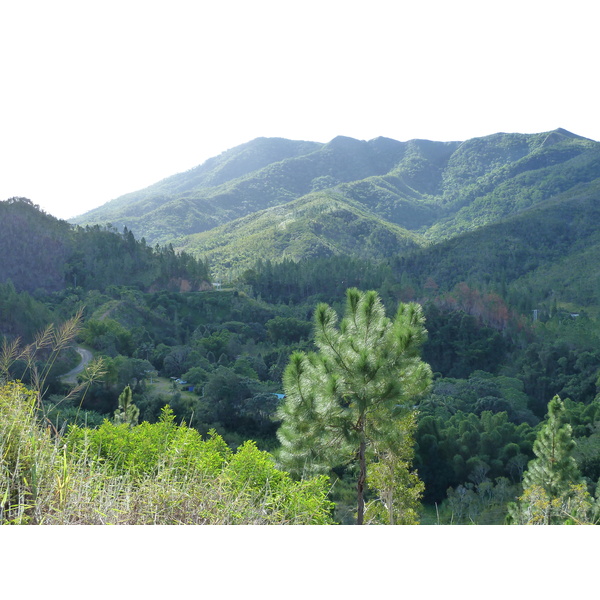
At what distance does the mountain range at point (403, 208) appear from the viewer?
40.6 metres

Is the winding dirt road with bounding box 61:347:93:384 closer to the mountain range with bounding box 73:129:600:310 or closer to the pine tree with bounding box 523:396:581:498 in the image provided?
the pine tree with bounding box 523:396:581:498

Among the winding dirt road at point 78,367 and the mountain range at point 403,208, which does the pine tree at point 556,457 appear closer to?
the winding dirt road at point 78,367

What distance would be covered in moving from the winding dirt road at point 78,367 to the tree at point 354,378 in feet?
43.0

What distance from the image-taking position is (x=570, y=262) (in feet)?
122

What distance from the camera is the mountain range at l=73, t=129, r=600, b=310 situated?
133 feet

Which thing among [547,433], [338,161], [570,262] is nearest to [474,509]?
[547,433]

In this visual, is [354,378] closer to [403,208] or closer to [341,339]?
[341,339]

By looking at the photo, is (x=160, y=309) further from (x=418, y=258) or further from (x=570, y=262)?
(x=570, y=262)

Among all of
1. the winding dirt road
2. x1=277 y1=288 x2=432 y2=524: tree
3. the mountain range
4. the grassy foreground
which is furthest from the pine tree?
the mountain range

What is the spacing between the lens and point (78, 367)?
17.8 m

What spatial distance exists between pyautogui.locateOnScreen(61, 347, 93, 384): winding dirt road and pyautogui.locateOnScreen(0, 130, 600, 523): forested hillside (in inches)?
16.9

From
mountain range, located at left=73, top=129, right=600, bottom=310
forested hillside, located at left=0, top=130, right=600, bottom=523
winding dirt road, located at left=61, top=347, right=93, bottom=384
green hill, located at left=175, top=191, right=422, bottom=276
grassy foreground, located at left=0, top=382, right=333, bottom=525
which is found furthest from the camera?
green hill, located at left=175, top=191, right=422, bottom=276

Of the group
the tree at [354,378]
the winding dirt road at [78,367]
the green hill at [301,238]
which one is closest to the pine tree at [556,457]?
the tree at [354,378]
